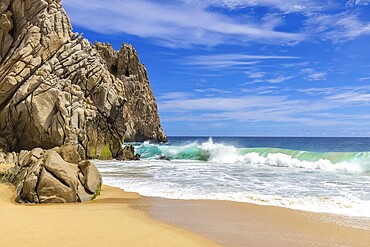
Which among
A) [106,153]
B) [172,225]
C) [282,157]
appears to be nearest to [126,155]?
[106,153]

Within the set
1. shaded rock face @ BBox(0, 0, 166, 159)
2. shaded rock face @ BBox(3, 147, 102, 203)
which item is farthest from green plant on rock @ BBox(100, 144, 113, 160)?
shaded rock face @ BBox(3, 147, 102, 203)

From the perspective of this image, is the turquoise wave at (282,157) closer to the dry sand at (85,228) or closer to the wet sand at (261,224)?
the wet sand at (261,224)

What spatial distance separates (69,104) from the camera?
996 inches

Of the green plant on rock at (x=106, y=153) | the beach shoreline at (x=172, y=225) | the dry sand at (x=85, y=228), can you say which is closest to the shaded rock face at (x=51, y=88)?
the green plant on rock at (x=106, y=153)

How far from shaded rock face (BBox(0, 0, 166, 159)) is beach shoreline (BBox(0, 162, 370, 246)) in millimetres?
16116

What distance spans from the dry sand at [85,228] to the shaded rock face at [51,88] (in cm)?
1674

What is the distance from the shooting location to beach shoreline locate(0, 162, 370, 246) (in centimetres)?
591

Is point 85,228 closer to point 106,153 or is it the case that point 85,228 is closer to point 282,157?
point 282,157

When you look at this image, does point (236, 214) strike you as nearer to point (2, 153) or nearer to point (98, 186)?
point (98, 186)

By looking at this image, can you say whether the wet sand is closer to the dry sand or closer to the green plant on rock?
the dry sand

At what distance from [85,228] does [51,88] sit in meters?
20.6

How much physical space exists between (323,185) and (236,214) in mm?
6673

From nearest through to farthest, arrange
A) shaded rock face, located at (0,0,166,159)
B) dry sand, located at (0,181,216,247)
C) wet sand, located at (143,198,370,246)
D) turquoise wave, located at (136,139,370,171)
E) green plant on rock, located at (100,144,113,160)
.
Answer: dry sand, located at (0,181,216,247)
wet sand, located at (143,198,370,246)
turquoise wave, located at (136,139,370,171)
shaded rock face, located at (0,0,166,159)
green plant on rock, located at (100,144,113,160)

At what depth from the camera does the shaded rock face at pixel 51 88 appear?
24609 millimetres
